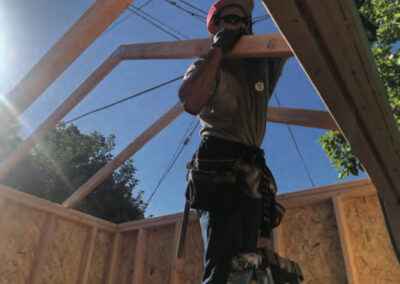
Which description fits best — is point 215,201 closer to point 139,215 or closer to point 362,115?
point 362,115

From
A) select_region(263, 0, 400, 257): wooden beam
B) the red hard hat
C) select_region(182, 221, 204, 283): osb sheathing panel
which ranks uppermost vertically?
the red hard hat

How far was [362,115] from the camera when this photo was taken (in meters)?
1.13

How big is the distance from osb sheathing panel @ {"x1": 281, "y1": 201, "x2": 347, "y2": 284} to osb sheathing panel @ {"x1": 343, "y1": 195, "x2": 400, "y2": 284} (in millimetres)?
120

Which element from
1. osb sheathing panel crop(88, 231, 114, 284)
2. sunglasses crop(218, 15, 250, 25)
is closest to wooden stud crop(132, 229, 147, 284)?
osb sheathing panel crop(88, 231, 114, 284)

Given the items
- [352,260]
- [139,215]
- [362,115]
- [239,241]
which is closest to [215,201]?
[239,241]

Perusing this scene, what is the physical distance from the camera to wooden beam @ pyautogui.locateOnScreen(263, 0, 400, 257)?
0.80 m

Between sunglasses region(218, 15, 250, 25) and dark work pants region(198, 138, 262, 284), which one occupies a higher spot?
sunglasses region(218, 15, 250, 25)

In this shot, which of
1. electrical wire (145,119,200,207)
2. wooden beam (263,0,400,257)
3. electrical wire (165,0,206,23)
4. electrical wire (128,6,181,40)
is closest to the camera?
wooden beam (263,0,400,257)

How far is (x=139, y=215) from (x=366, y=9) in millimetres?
8797

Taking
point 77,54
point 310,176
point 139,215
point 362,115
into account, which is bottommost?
point 362,115

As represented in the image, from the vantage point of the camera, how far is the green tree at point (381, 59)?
4.26 meters

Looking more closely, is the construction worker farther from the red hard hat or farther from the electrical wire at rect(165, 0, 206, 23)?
the electrical wire at rect(165, 0, 206, 23)

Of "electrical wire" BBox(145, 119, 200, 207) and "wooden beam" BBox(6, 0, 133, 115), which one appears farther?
"electrical wire" BBox(145, 119, 200, 207)

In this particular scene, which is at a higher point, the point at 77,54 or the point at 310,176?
the point at 310,176
